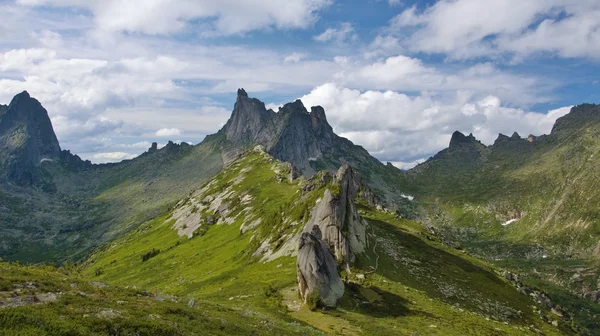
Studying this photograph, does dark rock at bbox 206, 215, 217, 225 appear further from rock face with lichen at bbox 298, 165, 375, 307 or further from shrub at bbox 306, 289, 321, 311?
shrub at bbox 306, 289, 321, 311

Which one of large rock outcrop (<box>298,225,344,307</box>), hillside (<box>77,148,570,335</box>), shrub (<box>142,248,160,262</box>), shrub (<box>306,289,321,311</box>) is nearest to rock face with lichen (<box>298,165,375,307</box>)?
large rock outcrop (<box>298,225,344,307</box>)

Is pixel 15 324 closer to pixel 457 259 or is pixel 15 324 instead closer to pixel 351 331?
pixel 351 331

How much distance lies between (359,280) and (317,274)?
1228 centimetres

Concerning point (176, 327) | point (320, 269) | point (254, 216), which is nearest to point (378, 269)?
point (320, 269)

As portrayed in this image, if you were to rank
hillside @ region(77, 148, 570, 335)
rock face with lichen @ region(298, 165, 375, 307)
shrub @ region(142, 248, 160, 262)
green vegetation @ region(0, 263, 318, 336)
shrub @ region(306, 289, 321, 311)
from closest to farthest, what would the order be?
green vegetation @ region(0, 263, 318, 336) → hillside @ region(77, 148, 570, 335) → shrub @ region(306, 289, 321, 311) → rock face with lichen @ region(298, 165, 375, 307) → shrub @ region(142, 248, 160, 262)

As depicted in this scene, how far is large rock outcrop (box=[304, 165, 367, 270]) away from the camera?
78062 mm

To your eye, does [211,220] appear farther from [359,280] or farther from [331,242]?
[359,280]

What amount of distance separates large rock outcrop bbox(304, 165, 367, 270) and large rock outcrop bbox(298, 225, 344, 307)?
41.4 feet

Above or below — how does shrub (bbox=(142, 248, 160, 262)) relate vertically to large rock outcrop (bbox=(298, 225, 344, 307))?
below

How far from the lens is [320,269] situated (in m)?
61.3

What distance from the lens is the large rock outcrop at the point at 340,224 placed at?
256 feet

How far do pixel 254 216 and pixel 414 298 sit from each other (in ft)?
292

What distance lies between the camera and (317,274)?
2375 inches

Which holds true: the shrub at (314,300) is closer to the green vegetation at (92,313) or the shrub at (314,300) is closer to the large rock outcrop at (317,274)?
the large rock outcrop at (317,274)
